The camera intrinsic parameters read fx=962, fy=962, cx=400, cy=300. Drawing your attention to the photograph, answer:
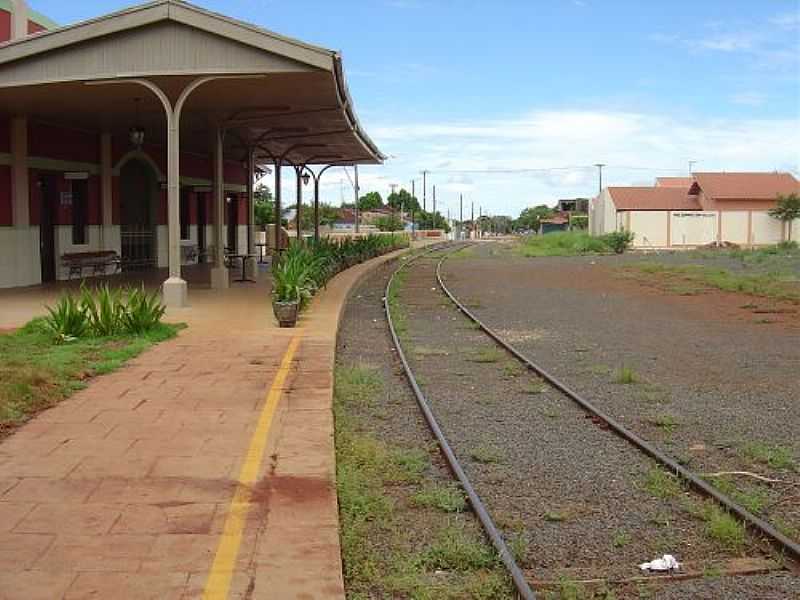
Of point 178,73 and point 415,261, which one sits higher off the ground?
point 178,73

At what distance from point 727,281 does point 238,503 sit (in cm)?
2459

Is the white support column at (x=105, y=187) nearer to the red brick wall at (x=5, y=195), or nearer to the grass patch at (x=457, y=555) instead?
the red brick wall at (x=5, y=195)

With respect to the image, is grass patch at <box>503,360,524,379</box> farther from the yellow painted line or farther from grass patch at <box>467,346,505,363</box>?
the yellow painted line

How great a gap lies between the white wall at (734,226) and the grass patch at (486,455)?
62533 millimetres

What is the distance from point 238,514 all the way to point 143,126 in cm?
1910

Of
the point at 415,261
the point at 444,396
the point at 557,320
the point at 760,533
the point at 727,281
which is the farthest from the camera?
the point at 415,261

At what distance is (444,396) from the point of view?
9906mm

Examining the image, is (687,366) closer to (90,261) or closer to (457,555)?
(457,555)

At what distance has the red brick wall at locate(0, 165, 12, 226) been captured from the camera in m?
19.8

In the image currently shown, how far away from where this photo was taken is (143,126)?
902 inches

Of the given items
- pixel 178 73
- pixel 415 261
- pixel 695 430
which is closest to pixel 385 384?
pixel 695 430

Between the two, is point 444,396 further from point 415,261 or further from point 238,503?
point 415,261

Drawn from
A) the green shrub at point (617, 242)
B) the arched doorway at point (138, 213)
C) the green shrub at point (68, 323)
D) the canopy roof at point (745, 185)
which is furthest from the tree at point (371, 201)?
the green shrub at point (68, 323)

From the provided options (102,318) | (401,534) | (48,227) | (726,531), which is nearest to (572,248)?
(48,227)
